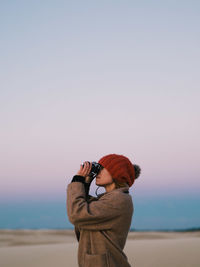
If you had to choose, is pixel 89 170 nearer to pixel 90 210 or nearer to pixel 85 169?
pixel 85 169

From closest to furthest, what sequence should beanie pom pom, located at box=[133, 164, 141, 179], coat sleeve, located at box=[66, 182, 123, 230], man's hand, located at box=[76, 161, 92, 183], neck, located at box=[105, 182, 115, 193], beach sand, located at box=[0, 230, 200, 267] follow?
coat sleeve, located at box=[66, 182, 123, 230], man's hand, located at box=[76, 161, 92, 183], neck, located at box=[105, 182, 115, 193], beanie pom pom, located at box=[133, 164, 141, 179], beach sand, located at box=[0, 230, 200, 267]

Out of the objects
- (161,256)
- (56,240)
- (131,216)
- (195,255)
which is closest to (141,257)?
(161,256)

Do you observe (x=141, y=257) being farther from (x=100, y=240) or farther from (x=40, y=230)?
(x=40, y=230)

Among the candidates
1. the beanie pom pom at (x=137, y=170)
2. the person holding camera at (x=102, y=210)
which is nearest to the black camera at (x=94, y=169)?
the person holding camera at (x=102, y=210)

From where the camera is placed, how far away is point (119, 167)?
9.12ft

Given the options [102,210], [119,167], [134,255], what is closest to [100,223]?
[102,210]

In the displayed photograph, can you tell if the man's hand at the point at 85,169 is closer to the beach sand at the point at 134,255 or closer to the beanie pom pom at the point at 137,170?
the beanie pom pom at the point at 137,170

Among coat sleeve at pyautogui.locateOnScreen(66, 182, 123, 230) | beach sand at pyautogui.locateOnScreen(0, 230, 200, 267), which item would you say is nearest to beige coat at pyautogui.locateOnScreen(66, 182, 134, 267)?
coat sleeve at pyautogui.locateOnScreen(66, 182, 123, 230)

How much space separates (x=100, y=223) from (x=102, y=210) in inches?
4.0

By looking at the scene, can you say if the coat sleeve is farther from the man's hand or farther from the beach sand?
the beach sand

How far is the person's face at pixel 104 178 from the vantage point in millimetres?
2828

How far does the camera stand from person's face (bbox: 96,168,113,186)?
2.83m

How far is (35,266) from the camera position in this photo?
21.3 feet

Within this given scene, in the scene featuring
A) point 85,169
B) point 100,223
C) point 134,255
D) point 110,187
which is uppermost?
point 85,169
